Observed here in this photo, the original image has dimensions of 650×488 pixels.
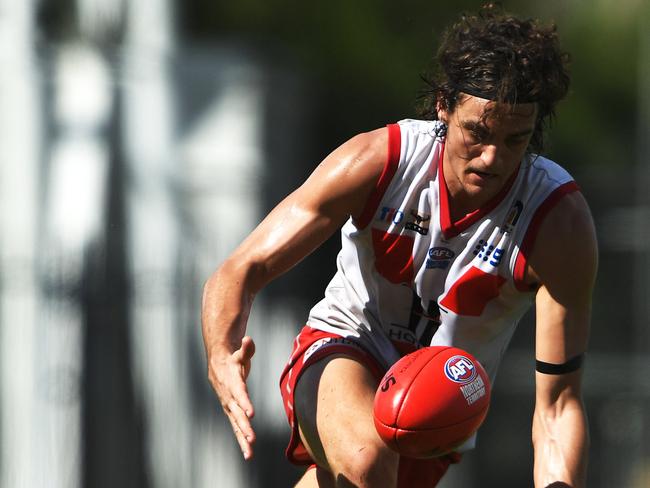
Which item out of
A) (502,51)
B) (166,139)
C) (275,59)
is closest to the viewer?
(502,51)

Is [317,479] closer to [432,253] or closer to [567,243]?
[432,253]

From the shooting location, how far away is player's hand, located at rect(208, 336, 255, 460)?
384 cm

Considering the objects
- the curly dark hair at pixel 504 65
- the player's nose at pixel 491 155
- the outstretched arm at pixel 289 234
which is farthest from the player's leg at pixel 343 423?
the curly dark hair at pixel 504 65

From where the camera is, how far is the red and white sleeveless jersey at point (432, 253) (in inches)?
177

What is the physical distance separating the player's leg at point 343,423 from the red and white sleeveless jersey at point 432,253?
271 millimetres

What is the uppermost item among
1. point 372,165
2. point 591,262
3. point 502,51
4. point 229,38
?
point 502,51

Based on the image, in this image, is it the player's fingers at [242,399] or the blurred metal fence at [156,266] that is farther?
the blurred metal fence at [156,266]

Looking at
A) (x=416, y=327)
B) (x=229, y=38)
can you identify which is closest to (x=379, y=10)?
(x=229, y=38)

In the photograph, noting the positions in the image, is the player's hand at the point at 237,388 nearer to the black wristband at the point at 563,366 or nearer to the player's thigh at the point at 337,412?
the player's thigh at the point at 337,412

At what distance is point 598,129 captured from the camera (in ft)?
51.8

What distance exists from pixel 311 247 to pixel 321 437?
2.25ft

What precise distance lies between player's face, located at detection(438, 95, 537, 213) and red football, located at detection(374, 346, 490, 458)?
24.5 inches

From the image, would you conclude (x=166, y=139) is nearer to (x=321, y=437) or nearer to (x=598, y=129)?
(x=598, y=129)

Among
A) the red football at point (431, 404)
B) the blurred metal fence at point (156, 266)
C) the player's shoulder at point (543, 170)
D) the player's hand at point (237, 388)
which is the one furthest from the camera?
the blurred metal fence at point (156, 266)
